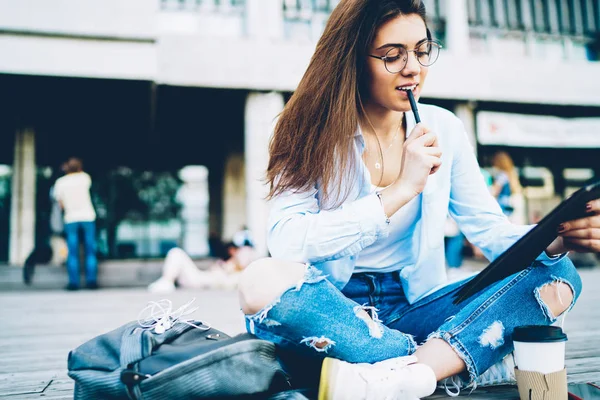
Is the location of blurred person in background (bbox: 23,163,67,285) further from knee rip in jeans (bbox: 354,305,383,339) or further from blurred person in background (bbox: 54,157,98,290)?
knee rip in jeans (bbox: 354,305,383,339)

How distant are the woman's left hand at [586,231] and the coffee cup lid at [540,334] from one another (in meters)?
0.28

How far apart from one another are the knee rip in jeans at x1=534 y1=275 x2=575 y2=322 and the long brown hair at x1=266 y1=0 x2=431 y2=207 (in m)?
0.66

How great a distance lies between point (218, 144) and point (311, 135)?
Result: 904 cm

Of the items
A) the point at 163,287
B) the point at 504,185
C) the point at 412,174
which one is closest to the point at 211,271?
the point at 163,287

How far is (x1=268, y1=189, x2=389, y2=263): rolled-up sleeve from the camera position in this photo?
57.0 inches

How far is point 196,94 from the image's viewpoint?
8758mm

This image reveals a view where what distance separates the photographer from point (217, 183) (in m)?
10.5

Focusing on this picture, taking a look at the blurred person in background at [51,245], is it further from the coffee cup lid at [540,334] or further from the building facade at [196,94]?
the coffee cup lid at [540,334]

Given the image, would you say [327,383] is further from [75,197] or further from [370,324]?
[75,197]

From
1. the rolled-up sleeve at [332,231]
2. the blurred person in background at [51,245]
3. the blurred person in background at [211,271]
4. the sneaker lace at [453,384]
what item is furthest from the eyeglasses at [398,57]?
the blurred person in background at [51,245]

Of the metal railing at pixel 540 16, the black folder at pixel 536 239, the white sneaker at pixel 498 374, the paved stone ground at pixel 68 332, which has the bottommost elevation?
the paved stone ground at pixel 68 332

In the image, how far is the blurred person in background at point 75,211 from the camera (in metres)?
6.77

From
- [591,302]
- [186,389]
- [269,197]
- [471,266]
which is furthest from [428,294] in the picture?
[471,266]

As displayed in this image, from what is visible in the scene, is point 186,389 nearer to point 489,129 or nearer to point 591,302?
point 591,302
